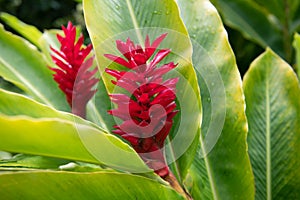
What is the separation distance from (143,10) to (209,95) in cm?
27

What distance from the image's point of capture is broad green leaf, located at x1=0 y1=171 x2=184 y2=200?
87 cm

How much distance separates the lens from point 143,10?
1.17 meters

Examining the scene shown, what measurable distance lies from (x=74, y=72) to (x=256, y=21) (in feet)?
5.79

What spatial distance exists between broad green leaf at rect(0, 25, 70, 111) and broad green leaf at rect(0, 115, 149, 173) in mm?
516

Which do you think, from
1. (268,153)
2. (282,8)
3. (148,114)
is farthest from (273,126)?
(282,8)

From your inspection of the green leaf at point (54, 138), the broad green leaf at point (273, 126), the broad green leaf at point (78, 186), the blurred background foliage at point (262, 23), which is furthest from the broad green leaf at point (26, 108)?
the blurred background foliage at point (262, 23)

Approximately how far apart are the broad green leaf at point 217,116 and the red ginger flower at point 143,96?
0.25 meters

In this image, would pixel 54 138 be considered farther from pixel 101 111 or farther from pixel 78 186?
pixel 101 111

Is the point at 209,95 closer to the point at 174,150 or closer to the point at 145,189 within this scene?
the point at 174,150

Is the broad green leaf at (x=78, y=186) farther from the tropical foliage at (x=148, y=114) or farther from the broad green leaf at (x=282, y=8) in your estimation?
the broad green leaf at (x=282, y=8)

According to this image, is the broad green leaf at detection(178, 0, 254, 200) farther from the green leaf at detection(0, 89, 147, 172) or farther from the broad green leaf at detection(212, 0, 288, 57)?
the broad green leaf at detection(212, 0, 288, 57)

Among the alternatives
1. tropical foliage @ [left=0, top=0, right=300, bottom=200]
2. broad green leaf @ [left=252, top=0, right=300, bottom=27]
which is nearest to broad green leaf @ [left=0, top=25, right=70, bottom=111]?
tropical foliage @ [left=0, top=0, right=300, bottom=200]

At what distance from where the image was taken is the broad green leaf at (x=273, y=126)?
1.38m

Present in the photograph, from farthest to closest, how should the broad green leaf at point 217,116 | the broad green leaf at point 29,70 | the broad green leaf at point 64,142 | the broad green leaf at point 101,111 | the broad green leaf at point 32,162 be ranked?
1. the broad green leaf at point 29,70
2. the broad green leaf at point 101,111
3. the broad green leaf at point 217,116
4. the broad green leaf at point 32,162
5. the broad green leaf at point 64,142
